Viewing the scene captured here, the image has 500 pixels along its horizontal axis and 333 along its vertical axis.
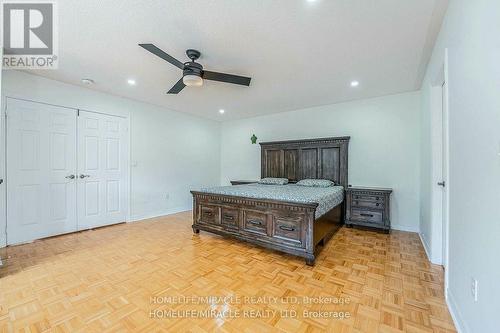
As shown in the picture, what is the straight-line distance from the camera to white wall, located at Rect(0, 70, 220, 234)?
332cm

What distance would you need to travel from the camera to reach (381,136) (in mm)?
3967

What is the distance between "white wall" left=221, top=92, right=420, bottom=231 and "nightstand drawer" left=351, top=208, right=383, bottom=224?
20.7 inches

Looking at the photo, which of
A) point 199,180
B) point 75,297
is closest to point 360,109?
point 199,180

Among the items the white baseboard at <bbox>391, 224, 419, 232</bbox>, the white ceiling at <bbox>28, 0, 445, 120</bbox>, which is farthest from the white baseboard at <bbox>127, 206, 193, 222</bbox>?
the white baseboard at <bbox>391, 224, 419, 232</bbox>

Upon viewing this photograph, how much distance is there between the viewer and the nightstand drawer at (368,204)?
3590 millimetres

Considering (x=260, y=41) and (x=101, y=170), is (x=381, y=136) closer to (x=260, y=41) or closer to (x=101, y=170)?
(x=260, y=41)

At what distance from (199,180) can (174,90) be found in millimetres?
3193

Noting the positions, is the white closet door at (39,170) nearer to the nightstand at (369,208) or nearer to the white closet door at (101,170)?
the white closet door at (101,170)

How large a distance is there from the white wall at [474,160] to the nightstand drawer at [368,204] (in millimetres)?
1928

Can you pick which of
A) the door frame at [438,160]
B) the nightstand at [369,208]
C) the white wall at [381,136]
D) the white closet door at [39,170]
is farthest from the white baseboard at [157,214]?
the door frame at [438,160]

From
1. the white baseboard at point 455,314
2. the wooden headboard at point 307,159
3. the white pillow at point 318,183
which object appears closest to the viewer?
the white baseboard at point 455,314

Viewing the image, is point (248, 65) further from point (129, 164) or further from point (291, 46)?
point (129, 164)

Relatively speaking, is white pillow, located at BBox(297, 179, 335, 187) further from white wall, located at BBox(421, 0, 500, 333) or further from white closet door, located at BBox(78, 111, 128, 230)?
white closet door, located at BBox(78, 111, 128, 230)

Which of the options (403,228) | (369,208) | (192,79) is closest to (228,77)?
(192,79)
